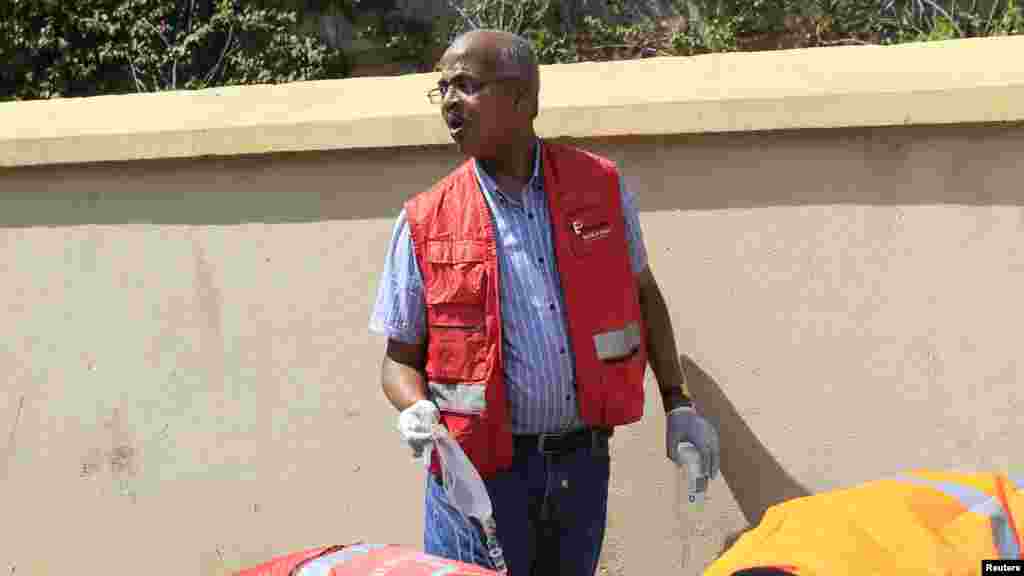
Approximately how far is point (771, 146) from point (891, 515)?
5.31 ft

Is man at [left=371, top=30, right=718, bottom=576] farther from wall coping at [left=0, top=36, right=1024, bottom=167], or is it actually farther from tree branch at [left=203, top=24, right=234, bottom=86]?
tree branch at [left=203, top=24, right=234, bottom=86]

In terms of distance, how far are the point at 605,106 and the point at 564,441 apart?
108 centimetres

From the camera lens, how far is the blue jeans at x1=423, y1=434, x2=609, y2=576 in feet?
→ 10.4

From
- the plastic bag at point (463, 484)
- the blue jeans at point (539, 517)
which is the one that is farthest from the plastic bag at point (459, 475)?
the blue jeans at point (539, 517)

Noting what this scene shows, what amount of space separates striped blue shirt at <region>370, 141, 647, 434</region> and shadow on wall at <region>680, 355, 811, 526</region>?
912mm

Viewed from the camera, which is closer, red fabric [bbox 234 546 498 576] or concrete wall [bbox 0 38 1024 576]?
red fabric [bbox 234 546 498 576]

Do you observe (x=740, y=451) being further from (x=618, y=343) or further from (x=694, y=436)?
(x=618, y=343)

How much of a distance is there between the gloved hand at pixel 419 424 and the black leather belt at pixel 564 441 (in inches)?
8.8

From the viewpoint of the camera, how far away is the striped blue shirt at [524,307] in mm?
3102

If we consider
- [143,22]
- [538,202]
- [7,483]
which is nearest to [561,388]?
[538,202]

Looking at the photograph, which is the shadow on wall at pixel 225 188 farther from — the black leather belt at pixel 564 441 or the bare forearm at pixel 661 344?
the black leather belt at pixel 564 441

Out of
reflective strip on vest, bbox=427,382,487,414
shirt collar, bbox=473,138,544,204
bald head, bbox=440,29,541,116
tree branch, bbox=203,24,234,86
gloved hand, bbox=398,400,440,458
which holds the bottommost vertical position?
gloved hand, bbox=398,400,440,458

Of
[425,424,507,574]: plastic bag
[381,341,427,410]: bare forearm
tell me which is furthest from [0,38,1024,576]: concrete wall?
[425,424,507,574]: plastic bag

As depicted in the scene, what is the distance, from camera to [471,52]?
2.99m
